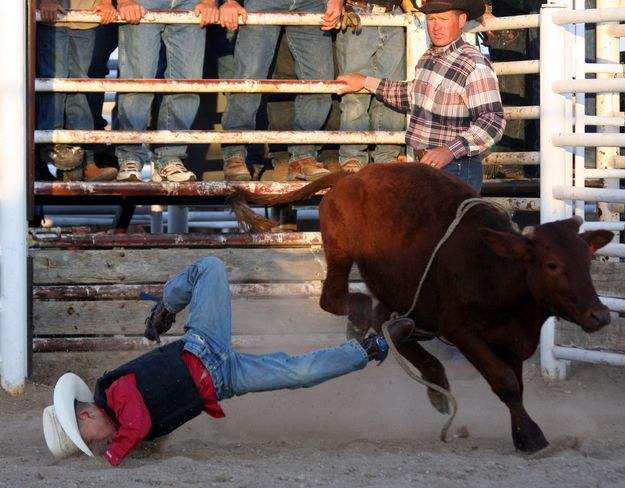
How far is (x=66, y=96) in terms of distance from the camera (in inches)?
249

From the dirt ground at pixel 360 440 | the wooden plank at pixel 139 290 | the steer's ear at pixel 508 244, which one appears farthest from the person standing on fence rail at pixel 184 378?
the wooden plank at pixel 139 290

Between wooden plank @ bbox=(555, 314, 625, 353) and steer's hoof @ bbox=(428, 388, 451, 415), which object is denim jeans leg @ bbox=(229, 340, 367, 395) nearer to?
steer's hoof @ bbox=(428, 388, 451, 415)

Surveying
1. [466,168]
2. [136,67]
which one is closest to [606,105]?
[466,168]

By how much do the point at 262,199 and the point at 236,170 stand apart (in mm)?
557

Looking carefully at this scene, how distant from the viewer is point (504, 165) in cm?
682

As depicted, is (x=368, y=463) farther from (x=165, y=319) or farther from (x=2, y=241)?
(x=2, y=241)

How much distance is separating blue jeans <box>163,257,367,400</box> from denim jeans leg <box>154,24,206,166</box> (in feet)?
6.40

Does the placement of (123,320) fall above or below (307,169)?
below

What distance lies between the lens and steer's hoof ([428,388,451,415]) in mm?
4973

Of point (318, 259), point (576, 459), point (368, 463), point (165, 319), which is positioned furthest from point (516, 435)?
point (318, 259)

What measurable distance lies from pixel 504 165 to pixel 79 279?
264 cm

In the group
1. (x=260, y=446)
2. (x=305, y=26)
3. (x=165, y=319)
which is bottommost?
(x=260, y=446)

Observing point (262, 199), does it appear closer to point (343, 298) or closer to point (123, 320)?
point (343, 298)

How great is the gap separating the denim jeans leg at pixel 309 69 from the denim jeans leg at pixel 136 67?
31.2 inches
